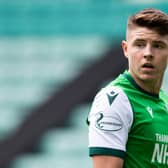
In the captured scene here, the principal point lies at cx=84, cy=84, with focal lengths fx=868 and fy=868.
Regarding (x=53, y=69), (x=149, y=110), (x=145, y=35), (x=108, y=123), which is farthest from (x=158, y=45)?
(x=53, y=69)

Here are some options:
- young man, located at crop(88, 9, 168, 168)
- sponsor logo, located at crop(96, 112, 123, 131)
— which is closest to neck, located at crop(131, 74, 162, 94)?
young man, located at crop(88, 9, 168, 168)

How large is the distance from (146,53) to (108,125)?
29 centimetres

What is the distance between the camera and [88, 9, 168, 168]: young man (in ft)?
9.37

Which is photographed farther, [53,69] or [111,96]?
[53,69]

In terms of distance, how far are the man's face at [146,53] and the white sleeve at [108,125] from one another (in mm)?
156

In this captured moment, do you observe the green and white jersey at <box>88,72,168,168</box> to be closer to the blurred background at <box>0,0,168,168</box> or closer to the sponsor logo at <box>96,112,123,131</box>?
the sponsor logo at <box>96,112,123,131</box>

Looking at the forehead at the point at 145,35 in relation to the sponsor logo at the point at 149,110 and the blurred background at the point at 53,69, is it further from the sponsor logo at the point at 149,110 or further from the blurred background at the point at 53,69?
the blurred background at the point at 53,69

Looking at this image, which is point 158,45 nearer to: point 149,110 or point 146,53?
point 146,53

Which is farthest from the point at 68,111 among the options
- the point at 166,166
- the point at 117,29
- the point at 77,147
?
the point at 166,166

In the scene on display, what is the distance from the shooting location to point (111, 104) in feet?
9.37

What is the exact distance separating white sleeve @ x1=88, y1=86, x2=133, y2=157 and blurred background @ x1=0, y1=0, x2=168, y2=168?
5.26 metres

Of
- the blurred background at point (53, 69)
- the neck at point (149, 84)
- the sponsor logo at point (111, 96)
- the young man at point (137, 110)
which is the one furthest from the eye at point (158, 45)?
the blurred background at point (53, 69)

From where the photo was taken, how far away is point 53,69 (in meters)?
8.78

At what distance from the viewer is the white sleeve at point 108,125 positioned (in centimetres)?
285
